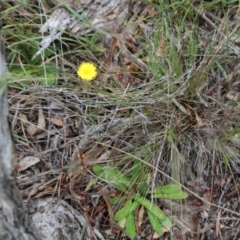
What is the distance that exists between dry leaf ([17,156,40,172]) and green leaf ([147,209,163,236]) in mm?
447

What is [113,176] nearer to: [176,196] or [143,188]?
[143,188]

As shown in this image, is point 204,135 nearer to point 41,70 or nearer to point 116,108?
point 116,108

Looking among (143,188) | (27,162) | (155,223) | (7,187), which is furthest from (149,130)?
(7,187)

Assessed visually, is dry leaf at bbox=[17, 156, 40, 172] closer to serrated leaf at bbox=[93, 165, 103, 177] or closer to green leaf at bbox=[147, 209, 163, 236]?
serrated leaf at bbox=[93, 165, 103, 177]

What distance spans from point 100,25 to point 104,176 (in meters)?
0.60

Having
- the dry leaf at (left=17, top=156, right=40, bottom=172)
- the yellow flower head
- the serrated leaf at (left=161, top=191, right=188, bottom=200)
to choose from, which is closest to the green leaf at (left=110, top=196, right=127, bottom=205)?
the serrated leaf at (left=161, top=191, right=188, bottom=200)

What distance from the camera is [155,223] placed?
173cm

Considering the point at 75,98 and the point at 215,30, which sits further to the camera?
the point at 215,30

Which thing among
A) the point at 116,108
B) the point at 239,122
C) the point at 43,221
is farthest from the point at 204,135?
the point at 43,221

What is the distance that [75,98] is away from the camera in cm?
179

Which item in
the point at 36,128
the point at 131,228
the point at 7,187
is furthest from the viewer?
the point at 36,128

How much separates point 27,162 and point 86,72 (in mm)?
385

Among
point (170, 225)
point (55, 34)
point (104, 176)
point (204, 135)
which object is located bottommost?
point (170, 225)

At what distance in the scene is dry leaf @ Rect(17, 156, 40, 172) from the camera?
5.88ft
